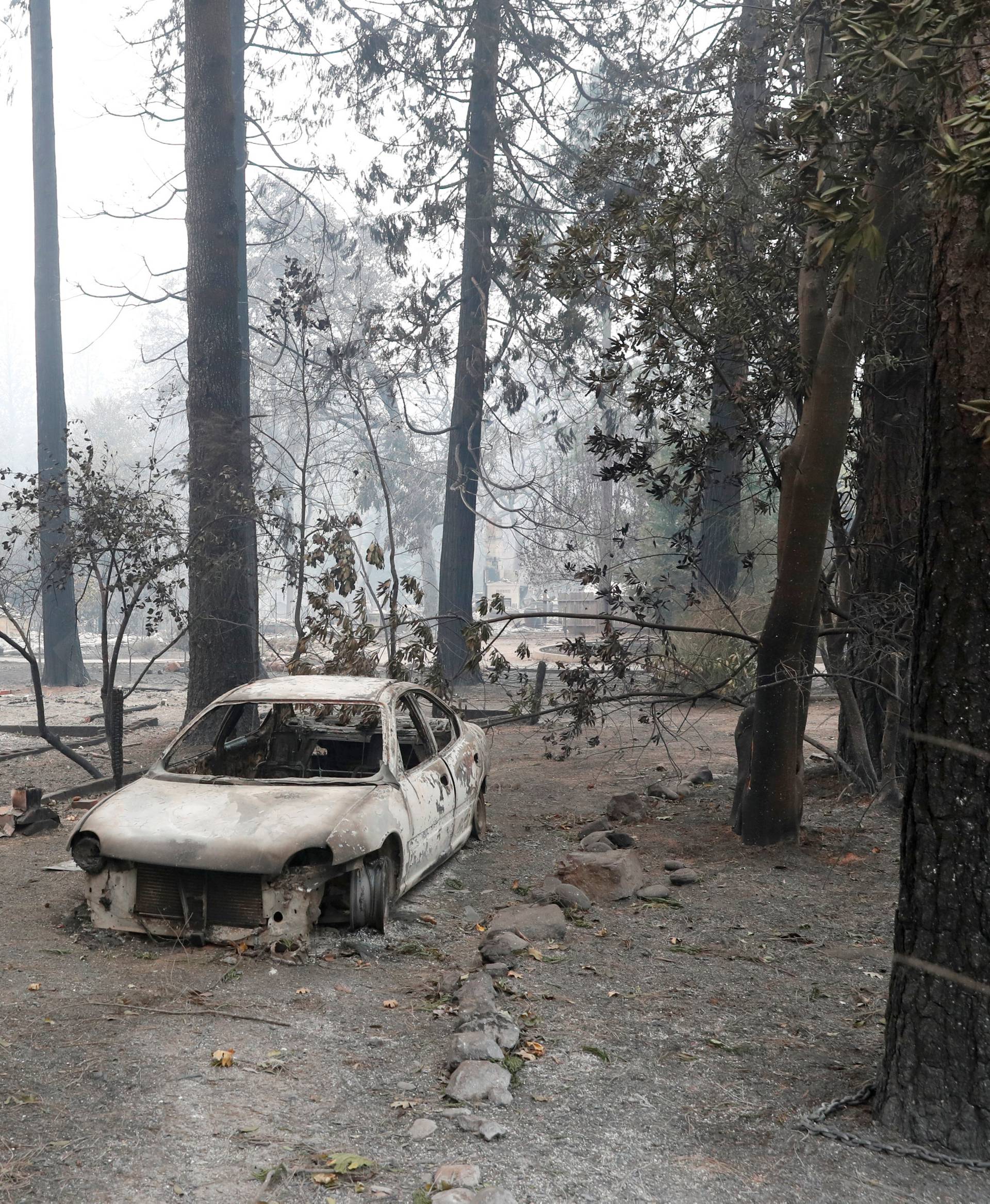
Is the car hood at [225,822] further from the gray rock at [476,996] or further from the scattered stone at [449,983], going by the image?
the gray rock at [476,996]

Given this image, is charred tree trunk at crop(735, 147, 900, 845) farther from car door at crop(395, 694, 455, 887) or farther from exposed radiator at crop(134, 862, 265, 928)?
exposed radiator at crop(134, 862, 265, 928)

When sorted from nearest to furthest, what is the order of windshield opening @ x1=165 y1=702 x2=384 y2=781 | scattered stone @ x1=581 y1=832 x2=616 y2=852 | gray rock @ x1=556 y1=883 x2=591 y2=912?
gray rock @ x1=556 y1=883 x2=591 y2=912 < windshield opening @ x1=165 y1=702 x2=384 y2=781 < scattered stone @ x1=581 y1=832 x2=616 y2=852

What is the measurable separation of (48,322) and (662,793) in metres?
20.3

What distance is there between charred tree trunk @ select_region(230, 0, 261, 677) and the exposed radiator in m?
8.49

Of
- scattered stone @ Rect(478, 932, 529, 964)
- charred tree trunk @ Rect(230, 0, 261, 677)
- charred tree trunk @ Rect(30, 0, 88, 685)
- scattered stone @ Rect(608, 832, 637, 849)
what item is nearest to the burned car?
scattered stone @ Rect(478, 932, 529, 964)

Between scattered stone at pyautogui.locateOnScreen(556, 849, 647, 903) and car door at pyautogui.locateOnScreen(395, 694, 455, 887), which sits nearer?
car door at pyautogui.locateOnScreen(395, 694, 455, 887)

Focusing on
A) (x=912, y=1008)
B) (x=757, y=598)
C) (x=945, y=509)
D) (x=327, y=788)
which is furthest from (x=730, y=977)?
(x=757, y=598)

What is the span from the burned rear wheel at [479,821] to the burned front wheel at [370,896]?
7.81 feet

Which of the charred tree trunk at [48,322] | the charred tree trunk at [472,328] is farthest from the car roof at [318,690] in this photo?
the charred tree trunk at [48,322]

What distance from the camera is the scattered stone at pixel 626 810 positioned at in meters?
9.57

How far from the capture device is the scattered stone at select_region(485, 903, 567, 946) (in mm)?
6238

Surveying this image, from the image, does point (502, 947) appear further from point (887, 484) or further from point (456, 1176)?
point (887, 484)

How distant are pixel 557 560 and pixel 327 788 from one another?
42195 millimetres

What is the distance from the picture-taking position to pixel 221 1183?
137 inches
